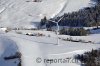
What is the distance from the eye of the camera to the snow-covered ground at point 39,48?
22.9 m

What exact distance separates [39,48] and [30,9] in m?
30.1

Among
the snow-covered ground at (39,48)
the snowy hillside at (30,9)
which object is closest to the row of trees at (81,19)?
the snowy hillside at (30,9)

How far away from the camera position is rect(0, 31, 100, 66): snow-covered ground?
22.9 metres

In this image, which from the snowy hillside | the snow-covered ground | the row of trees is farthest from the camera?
the snowy hillside

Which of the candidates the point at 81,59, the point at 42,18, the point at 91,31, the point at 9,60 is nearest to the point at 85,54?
the point at 81,59

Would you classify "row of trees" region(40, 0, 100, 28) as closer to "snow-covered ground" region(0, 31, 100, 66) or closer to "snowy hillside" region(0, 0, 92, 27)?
"snowy hillside" region(0, 0, 92, 27)

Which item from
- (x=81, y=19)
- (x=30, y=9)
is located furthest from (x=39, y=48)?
(x=30, y=9)

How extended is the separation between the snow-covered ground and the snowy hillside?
19415 millimetres

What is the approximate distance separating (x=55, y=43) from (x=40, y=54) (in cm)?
246

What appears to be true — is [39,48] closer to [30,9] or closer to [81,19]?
[81,19]

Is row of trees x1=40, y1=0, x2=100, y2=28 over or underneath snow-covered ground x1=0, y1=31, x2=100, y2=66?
over

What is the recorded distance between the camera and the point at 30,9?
177 ft

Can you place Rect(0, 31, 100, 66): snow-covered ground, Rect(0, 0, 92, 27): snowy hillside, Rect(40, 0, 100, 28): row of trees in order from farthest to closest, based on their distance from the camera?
Rect(0, 0, 92, 27): snowy hillside → Rect(40, 0, 100, 28): row of trees → Rect(0, 31, 100, 66): snow-covered ground

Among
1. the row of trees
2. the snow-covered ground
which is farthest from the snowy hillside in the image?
the snow-covered ground
